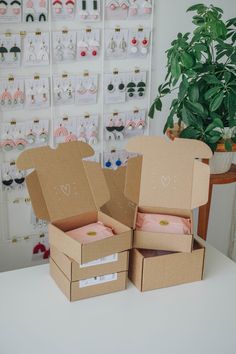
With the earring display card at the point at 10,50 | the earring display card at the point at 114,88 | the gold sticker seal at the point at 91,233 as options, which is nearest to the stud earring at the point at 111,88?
the earring display card at the point at 114,88

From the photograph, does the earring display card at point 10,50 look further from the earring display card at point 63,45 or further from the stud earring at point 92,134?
Answer: the stud earring at point 92,134

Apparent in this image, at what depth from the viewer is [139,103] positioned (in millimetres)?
2666

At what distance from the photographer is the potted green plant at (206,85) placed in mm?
2100

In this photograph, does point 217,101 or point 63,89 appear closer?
point 217,101

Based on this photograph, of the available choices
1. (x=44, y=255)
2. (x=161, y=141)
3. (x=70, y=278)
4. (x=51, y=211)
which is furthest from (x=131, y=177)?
(x=44, y=255)

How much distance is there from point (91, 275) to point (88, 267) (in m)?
0.03

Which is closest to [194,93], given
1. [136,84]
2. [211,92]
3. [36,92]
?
[211,92]

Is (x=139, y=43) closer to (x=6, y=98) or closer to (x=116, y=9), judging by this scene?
(x=116, y=9)

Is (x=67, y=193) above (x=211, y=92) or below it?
below

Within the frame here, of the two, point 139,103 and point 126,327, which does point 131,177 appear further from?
point 139,103

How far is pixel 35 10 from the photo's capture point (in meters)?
2.28

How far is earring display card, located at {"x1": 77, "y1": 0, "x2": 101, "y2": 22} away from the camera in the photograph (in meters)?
2.36

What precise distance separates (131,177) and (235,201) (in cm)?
136

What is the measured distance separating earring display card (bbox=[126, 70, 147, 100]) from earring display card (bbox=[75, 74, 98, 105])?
0.18 m
